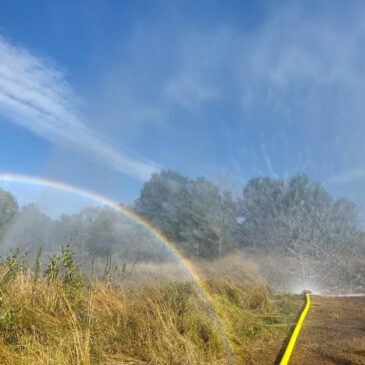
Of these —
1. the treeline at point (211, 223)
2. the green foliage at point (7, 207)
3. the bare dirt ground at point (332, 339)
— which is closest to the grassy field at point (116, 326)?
the bare dirt ground at point (332, 339)

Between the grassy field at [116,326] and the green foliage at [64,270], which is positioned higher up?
the green foliage at [64,270]

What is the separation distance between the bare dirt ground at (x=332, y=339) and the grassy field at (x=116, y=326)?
1.43 ft

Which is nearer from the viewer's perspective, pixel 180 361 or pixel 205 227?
pixel 180 361

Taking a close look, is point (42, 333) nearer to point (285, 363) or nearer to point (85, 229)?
point (285, 363)

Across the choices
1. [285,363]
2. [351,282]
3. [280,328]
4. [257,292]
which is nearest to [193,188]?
[351,282]

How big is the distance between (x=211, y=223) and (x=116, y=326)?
29.5m

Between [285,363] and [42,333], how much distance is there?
118 inches

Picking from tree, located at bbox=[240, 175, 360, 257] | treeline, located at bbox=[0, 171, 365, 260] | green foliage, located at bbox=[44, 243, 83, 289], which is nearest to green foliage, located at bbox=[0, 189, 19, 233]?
treeline, located at bbox=[0, 171, 365, 260]

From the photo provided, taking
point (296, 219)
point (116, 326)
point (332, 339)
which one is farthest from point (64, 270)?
point (296, 219)

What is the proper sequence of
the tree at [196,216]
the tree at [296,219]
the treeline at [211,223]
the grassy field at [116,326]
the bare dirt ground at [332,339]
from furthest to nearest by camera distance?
the tree at [196,216] < the treeline at [211,223] < the tree at [296,219] < the bare dirt ground at [332,339] < the grassy field at [116,326]

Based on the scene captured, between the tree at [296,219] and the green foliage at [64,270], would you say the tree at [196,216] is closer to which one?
the tree at [296,219]

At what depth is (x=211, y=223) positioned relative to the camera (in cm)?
3447

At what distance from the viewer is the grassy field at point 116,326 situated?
164 inches

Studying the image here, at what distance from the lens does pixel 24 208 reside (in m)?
48.7
